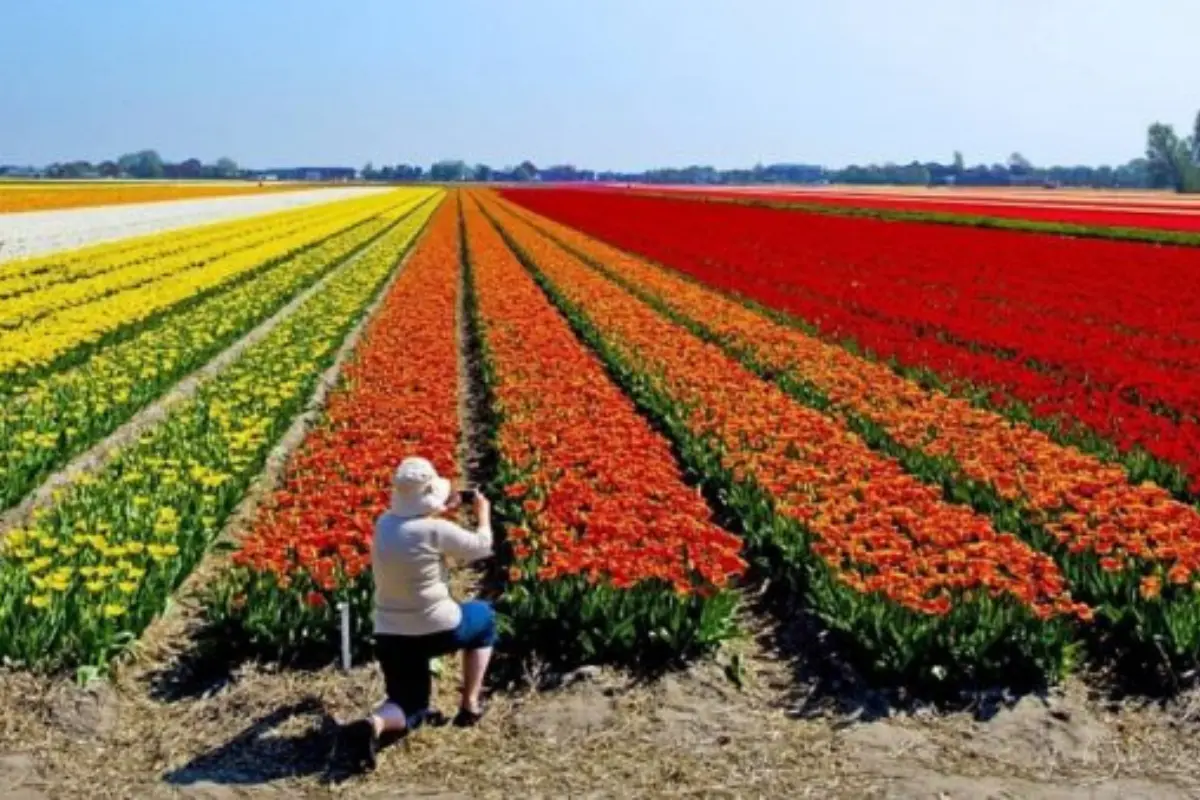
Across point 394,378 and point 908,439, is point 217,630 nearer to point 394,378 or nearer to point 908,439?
point 908,439

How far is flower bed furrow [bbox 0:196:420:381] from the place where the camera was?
1559 centimetres

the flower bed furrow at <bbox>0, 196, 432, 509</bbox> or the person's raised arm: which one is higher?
the person's raised arm

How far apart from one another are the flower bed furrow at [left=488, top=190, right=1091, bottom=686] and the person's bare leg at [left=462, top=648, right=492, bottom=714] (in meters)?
1.99

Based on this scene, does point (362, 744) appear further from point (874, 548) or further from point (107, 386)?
point (107, 386)

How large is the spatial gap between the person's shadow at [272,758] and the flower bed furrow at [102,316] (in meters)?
9.83

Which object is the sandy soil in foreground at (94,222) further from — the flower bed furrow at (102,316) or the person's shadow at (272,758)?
the person's shadow at (272,758)

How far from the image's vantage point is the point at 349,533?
786 cm

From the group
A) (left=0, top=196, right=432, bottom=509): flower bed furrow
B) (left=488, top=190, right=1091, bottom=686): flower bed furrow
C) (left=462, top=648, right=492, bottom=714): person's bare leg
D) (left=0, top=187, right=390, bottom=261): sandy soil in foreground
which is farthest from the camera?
(left=0, top=187, right=390, bottom=261): sandy soil in foreground

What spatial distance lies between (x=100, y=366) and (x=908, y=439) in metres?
9.33

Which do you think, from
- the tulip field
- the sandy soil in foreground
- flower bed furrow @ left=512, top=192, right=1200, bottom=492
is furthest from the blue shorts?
the sandy soil in foreground

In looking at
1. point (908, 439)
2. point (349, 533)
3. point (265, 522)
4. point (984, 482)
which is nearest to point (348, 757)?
point (349, 533)

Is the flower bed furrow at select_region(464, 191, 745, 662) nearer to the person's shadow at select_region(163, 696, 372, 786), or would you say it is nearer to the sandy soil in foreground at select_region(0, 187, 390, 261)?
the person's shadow at select_region(163, 696, 372, 786)

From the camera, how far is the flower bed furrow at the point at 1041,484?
7.24 m

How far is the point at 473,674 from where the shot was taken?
6.38m
